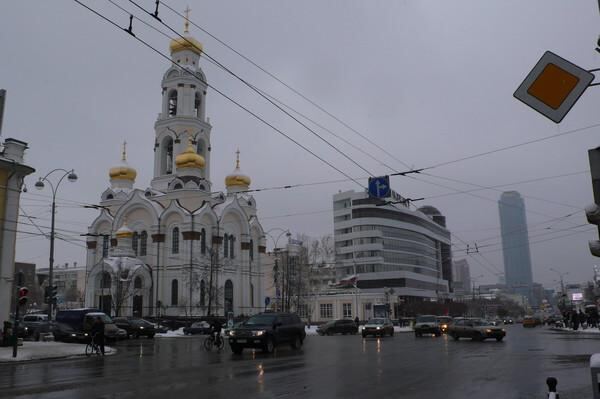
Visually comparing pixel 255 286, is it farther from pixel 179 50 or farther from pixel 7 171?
pixel 7 171

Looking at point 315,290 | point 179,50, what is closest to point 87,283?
point 179,50

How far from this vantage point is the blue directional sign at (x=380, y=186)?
22.4 meters

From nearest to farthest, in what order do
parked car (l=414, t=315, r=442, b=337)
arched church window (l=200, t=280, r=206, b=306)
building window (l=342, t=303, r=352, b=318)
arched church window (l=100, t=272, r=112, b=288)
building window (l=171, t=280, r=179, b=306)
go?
parked car (l=414, t=315, r=442, b=337)
arched church window (l=100, t=272, r=112, b=288)
arched church window (l=200, t=280, r=206, b=306)
building window (l=171, t=280, r=179, b=306)
building window (l=342, t=303, r=352, b=318)

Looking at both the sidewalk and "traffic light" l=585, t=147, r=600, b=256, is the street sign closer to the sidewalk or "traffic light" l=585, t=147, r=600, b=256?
"traffic light" l=585, t=147, r=600, b=256

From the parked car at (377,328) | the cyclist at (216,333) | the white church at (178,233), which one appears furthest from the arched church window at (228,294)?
the cyclist at (216,333)

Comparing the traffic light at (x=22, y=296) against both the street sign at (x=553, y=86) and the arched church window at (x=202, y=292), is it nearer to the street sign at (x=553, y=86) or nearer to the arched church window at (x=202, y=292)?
the street sign at (x=553, y=86)

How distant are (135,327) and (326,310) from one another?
171 ft

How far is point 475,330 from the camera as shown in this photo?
31609 mm

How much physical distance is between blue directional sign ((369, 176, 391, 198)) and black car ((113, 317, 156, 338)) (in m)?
23.8

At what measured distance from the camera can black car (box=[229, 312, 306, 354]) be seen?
72.1 ft

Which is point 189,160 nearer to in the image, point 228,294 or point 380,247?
point 228,294

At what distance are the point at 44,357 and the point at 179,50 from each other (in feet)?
170

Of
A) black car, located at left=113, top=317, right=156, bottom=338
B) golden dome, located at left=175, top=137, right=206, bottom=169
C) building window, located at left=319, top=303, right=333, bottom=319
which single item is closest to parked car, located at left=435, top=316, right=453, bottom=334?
black car, located at left=113, top=317, right=156, bottom=338

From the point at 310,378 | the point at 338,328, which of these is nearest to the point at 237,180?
the point at 338,328
